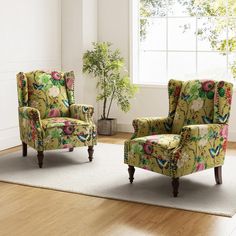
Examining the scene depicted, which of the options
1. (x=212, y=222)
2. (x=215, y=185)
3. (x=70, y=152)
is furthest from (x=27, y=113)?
(x=212, y=222)

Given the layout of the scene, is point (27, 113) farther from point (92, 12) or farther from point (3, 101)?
point (92, 12)

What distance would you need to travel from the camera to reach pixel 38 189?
5.00 metres

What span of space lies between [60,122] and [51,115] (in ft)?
1.24

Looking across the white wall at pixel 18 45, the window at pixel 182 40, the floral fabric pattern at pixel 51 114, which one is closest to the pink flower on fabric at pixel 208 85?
the floral fabric pattern at pixel 51 114

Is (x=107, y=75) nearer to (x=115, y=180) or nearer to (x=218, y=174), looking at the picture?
Result: (x=115, y=180)

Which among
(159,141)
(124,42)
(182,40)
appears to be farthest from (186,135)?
(124,42)

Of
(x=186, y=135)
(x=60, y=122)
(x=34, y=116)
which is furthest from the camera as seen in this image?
(x=60, y=122)

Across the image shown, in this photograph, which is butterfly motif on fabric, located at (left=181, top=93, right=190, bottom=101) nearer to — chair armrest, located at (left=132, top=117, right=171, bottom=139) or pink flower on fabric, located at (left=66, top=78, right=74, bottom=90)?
chair armrest, located at (left=132, top=117, right=171, bottom=139)

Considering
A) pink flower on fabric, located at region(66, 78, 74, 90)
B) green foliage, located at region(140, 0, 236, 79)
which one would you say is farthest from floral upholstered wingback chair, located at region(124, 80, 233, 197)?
green foliage, located at region(140, 0, 236, 79)

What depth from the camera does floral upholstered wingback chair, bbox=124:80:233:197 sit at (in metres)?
4.68

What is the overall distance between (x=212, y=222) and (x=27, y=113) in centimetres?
244

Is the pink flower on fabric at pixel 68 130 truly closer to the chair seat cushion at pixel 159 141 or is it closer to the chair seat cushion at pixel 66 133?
the chair seat cushion at pixel 66 133

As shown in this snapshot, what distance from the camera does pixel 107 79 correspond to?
7.55m

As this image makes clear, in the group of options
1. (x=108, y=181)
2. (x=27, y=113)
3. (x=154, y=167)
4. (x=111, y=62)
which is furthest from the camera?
(x=111, y=62)
